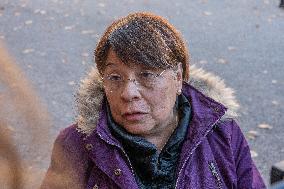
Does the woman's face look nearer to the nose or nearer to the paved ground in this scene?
the nose

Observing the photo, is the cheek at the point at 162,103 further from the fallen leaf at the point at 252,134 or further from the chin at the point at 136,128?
the fallen leaf at the point at 252,134

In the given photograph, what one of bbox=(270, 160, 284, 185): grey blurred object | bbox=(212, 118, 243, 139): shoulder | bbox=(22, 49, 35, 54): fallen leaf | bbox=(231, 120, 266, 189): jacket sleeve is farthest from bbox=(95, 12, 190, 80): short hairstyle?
bbox=(22, 49, 35, 54): fallen leaf

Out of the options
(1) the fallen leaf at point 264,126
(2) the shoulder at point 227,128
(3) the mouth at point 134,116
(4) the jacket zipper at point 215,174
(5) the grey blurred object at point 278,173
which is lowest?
(1) the fallen leaf at point 264,126

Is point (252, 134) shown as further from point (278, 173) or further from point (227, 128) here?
point (227, 128)

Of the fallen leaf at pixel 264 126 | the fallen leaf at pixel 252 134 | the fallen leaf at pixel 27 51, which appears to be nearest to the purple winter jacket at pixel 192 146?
the fallen leaf at pixel 252 134

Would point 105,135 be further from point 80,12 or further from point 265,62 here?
point 80,12

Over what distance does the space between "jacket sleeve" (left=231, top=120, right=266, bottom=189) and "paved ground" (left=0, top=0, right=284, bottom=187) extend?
2159 millimetres

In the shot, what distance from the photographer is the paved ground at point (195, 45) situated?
5554 millimetres

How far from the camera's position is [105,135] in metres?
2.16

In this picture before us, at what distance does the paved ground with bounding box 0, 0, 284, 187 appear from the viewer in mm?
5554

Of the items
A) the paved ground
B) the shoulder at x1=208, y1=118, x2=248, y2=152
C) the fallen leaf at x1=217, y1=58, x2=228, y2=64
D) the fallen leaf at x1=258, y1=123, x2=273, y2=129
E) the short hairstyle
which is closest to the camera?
the short hairstyle

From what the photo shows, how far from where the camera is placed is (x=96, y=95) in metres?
2.33

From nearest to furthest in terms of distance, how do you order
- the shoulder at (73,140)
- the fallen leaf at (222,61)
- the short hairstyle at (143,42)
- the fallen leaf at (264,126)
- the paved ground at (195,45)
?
1. the short hairstyle at (143,42)
2. the shoulder at (73,140)
3. the fallen leaf at (264,126)
4. the paved ground at (195,45)
5. the fallen leaf at (222,61)

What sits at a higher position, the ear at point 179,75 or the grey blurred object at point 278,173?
the ear at point 179,75
